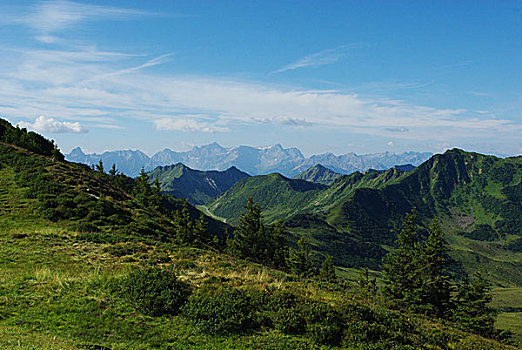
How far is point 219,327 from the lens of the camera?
1466cm

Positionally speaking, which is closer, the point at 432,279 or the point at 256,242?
the point at 432,279

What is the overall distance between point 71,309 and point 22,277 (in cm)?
556

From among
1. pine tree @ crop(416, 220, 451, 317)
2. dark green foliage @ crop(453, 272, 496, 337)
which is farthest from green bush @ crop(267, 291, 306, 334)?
dark green foliage @ crop(453, 272, 496, 337)

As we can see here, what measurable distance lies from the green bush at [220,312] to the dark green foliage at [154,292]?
2.70 feet

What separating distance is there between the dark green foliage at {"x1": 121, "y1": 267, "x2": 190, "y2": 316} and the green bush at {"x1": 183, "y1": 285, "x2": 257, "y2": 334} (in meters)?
0.82

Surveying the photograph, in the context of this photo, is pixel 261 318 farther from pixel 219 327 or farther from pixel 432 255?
pixel 432 255

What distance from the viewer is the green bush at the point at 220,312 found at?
14883 millimetres

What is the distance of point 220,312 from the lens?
50.5ft

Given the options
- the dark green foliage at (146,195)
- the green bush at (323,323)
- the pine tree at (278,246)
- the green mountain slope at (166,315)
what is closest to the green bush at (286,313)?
the green mountain slope at (166,315)

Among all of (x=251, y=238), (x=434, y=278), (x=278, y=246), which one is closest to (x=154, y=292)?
(x=434, y=278)

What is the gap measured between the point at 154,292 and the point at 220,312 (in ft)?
13.9

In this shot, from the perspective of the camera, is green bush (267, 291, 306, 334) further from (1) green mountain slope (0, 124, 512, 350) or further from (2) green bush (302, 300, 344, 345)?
(2) green bush (302, 300, 344, 345)

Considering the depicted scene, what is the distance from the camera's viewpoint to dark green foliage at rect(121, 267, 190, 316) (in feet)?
52.4

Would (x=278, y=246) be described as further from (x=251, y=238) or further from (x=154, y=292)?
(x=154, y=292)
